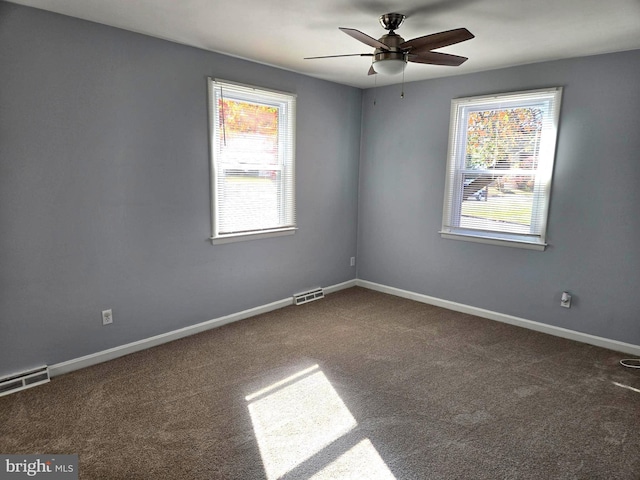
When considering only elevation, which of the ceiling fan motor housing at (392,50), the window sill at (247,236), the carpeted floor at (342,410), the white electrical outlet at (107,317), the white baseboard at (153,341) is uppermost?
the ceiling fan motor housing at (392,50)

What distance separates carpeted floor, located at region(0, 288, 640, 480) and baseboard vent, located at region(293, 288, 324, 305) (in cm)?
80

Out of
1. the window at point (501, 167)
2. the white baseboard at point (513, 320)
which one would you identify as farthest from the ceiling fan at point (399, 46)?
the white baseboard at point (513, 320)

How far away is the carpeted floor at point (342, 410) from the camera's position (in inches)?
81.9

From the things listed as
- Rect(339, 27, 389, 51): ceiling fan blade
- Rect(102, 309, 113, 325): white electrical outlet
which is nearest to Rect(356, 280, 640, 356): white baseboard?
Rect(339, 27, 389, 51): ceiling fan blade

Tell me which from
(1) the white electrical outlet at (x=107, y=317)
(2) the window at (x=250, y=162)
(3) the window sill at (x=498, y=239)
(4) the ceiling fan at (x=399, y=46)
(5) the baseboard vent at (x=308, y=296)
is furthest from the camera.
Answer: (5) the baseboard vent at (x=308, y=296)

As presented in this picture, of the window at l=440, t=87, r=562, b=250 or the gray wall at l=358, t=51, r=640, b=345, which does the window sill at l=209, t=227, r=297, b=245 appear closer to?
the gray wall at l=358, t=51, r=640, b=345

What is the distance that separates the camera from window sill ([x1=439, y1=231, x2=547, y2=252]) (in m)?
3.82

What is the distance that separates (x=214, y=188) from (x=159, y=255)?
0.75 meters

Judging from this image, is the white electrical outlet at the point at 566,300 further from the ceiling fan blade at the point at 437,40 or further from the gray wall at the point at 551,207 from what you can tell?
the ceiling fan blade at the point at 437,40

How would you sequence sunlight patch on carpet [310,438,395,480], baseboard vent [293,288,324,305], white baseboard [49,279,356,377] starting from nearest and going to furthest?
1. sunlight patch on carpet [310,438,395,480]
2. white baseboard [49,279,356,377]
3. baseboard vent [293,288,324,305]

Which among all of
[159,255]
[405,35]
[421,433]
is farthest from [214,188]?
[421,433]

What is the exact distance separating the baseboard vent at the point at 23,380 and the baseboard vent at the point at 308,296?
240cm

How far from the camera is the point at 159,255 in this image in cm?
336

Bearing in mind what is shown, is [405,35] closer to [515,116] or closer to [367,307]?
[515,116]
